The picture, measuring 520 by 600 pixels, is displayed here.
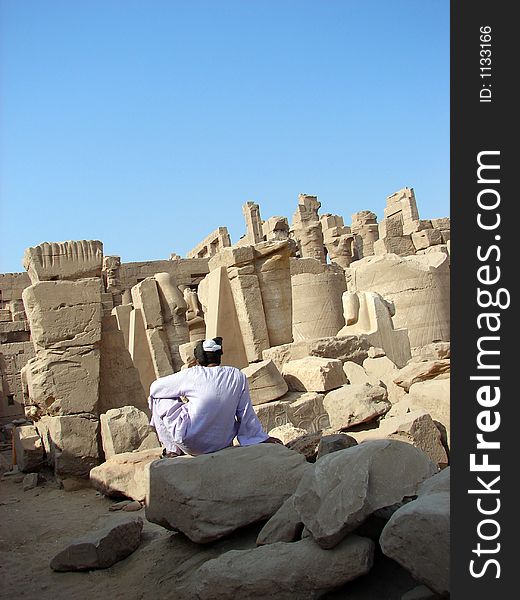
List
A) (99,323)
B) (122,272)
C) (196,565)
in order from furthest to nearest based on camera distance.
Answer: (122,272) < (99,323) < (196,565)

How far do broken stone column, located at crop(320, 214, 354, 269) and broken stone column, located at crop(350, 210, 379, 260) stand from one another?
41 cm

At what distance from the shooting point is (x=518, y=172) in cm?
195

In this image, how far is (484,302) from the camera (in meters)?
1.93

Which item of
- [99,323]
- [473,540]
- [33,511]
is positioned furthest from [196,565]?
[99,323]

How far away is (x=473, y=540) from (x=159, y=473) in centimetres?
196

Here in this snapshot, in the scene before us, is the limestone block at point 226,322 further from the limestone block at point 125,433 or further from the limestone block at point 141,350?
the limestone block at point 141,350

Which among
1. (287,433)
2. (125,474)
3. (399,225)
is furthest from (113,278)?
(287,433)

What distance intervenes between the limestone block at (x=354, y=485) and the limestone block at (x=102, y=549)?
4.28 ft

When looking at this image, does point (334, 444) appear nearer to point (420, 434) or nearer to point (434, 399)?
point (420, 434)

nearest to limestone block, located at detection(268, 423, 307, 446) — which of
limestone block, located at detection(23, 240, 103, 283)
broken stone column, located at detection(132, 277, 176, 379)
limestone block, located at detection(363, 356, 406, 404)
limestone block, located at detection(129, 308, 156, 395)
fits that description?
limestone block, located at detection(363, 356, 406, 404)

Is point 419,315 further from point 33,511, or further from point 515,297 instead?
point 515,297

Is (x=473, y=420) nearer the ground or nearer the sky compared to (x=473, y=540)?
nearer the sky

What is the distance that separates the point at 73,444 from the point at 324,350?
Answer: 3.08 meters

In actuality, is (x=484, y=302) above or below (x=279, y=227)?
below
